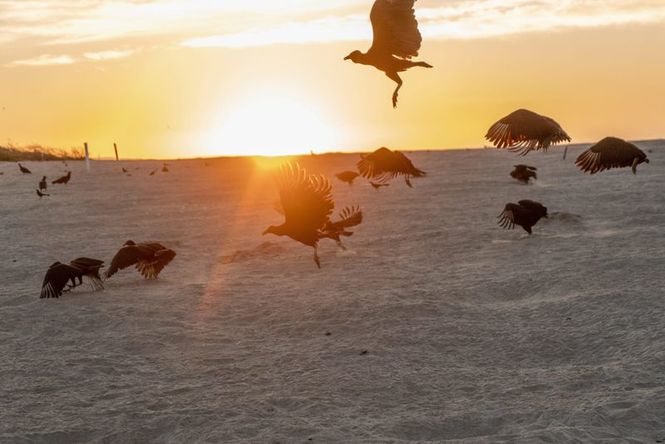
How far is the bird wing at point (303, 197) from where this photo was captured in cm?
961

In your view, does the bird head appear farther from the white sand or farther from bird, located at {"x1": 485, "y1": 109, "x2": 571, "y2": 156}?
the white sand

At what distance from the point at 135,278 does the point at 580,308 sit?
5689mm

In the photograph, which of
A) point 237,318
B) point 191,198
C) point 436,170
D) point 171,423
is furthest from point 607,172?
point 171,423

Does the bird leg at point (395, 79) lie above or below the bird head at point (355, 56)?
below

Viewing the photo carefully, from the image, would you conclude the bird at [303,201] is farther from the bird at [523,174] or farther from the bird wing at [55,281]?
the bird at [523,174]

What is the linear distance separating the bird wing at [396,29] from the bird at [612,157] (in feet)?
8.79

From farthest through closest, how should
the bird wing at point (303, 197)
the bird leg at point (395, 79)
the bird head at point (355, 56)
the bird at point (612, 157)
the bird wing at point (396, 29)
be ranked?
the bird wing at point (303, 197) → the bird at point (612, 157) → the bird head at point (355, 56) → the bird wing at point (396, 29) → the bird leg at point (395, 79)

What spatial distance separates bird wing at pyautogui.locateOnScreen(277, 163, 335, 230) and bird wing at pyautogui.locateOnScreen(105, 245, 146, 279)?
2093 mm

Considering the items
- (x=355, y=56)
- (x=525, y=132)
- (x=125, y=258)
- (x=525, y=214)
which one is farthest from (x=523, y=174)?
(x=355, y=56)

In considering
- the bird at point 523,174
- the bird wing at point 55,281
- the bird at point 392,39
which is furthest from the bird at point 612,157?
the bird at point 523,174

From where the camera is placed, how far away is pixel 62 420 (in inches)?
255

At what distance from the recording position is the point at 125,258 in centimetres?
1077

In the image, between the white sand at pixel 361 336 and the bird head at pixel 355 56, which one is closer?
the white sand at pixel 361 336

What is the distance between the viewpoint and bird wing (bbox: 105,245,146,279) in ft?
35.0
